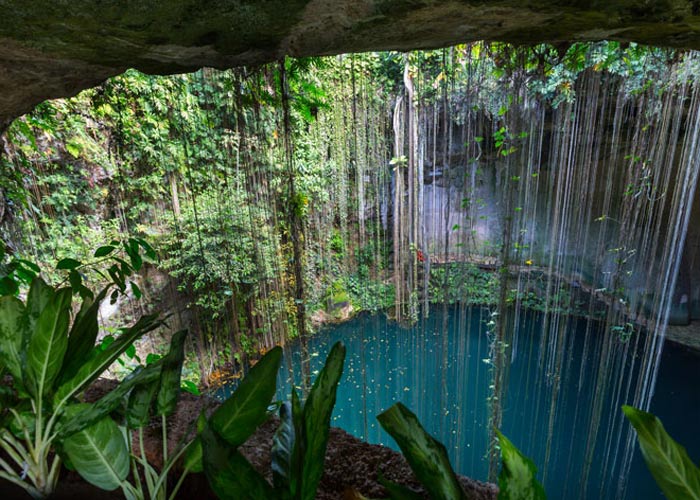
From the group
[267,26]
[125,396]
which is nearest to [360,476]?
[125,396]

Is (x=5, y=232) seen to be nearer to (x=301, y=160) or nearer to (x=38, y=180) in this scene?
(x=38, y=180)

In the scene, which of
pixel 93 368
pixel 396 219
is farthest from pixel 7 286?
pixel 396 219

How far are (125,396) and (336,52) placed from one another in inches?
26.9

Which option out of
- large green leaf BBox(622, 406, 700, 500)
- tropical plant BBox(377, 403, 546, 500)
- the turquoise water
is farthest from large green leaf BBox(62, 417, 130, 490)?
the turquoise water

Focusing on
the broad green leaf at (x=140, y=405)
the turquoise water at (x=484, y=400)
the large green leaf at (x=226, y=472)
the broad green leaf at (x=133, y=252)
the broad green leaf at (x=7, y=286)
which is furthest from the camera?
the turquoise water at (x=484, y=400)

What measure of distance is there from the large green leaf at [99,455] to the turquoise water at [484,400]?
2.54m

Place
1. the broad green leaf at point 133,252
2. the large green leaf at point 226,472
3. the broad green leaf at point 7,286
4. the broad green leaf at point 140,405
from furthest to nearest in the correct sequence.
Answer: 1. the broad green leaf at point 133,252
2. the broad green leaf at point 7,286
3. the broad green leaf at point 140,405
4. the large green leaf at point 226,472

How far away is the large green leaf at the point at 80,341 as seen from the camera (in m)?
0.46

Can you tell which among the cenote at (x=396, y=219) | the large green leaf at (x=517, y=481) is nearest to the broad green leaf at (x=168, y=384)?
the large green leaf at (x=517, y=481)

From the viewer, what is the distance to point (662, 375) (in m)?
4.52

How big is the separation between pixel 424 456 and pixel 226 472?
181mm

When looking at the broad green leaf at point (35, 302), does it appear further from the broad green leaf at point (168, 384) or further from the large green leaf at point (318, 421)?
the large green leaf at point (318, 421)

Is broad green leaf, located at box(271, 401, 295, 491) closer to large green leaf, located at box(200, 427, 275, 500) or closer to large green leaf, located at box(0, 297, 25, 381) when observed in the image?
large green leaf, located at box(200, 427, 275, 500)

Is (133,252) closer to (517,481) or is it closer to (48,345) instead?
(48,345)
